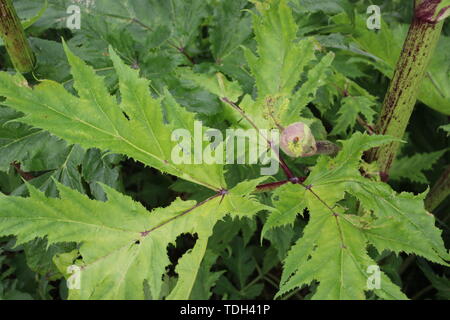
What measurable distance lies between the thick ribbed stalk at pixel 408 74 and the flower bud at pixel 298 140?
0.16 m

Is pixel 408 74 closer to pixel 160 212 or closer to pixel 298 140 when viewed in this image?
pixel 298 140

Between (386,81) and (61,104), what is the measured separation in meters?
1.16

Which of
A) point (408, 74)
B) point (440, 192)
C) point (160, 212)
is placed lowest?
point (440, 192)

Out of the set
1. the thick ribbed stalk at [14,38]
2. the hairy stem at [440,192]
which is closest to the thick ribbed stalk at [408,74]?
the hairy stem at [440,192]

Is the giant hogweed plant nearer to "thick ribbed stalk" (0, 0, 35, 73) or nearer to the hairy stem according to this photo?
"thick ribbed stalk" (0, 0, 35, 73)

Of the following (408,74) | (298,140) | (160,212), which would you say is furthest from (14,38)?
(408,74)

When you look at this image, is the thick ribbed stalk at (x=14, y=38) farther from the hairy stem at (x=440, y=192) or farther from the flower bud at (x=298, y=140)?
the hairy stem at (x=440, y=192)

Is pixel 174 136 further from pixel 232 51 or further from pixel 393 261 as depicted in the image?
pixel 393 261

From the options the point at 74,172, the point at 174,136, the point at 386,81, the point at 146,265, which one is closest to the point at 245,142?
the point at 174,136

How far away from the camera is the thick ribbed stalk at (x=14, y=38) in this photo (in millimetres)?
792

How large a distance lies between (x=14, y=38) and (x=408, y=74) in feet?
2.33

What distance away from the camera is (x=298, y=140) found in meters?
0.78

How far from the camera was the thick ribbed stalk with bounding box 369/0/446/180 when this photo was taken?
→ 71 cm

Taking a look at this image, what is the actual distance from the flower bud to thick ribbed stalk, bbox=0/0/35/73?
1.72 ft
